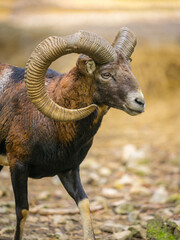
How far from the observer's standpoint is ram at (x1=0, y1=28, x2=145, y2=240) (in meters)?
5.31

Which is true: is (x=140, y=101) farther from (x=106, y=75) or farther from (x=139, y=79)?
(x=139, y=79)

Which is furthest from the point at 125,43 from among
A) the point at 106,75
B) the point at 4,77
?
the point at 4,77

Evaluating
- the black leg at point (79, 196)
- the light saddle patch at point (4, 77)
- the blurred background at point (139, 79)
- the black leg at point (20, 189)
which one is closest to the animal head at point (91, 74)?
the black leg at point (20, 189)

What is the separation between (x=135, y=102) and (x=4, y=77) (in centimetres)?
205

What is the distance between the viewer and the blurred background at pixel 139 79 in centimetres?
1030

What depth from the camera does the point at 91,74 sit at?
5.55 metres

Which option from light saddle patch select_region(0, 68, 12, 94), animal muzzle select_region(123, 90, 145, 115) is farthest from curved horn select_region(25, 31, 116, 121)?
light saddle patch select_region(0, 68, 12, 94)

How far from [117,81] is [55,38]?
899mm

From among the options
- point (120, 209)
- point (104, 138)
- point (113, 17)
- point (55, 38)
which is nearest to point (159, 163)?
point (104, 138)

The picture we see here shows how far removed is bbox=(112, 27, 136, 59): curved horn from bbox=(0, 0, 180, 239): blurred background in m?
4.10

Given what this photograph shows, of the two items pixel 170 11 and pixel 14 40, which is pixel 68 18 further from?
pixel 170 11

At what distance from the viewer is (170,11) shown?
17000mm

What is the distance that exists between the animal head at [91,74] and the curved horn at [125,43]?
270mm

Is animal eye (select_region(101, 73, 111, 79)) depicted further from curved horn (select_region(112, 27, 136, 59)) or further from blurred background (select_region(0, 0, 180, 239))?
blurred background (select_region(0, 0, 180, 239))
